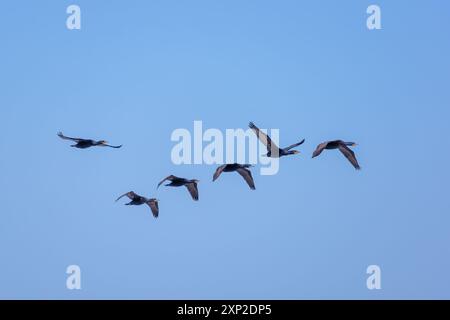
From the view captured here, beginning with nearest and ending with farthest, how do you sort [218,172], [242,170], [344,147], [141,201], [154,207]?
[218,172], [344,147], [242,170], [141,201], [154,207]

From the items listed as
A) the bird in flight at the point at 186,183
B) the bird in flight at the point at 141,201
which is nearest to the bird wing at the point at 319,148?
the bird in flight at the point at 186,183

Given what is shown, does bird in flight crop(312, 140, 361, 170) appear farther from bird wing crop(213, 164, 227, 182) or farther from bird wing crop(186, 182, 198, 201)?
bird wing crop(186, 182, 198, 201)

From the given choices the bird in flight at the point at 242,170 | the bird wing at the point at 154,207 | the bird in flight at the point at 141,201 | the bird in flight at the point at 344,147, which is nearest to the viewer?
the bird in flight at the point at 344,147

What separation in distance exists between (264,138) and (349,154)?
156 inches

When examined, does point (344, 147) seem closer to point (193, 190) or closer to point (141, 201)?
point (193, 190)

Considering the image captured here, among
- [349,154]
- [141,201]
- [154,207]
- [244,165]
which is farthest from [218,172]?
[154,207]

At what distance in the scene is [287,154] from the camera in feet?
149

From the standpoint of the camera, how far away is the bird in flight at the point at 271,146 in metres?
43.3

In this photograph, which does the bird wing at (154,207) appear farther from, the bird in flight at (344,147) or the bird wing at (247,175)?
the bird in flight at (344,147)

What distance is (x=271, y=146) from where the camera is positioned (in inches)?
1752

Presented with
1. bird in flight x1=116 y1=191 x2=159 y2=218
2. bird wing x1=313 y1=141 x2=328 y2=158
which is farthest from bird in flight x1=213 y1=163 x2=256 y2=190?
bird in flight x1=116 y1=191 x2=159 y2=218
